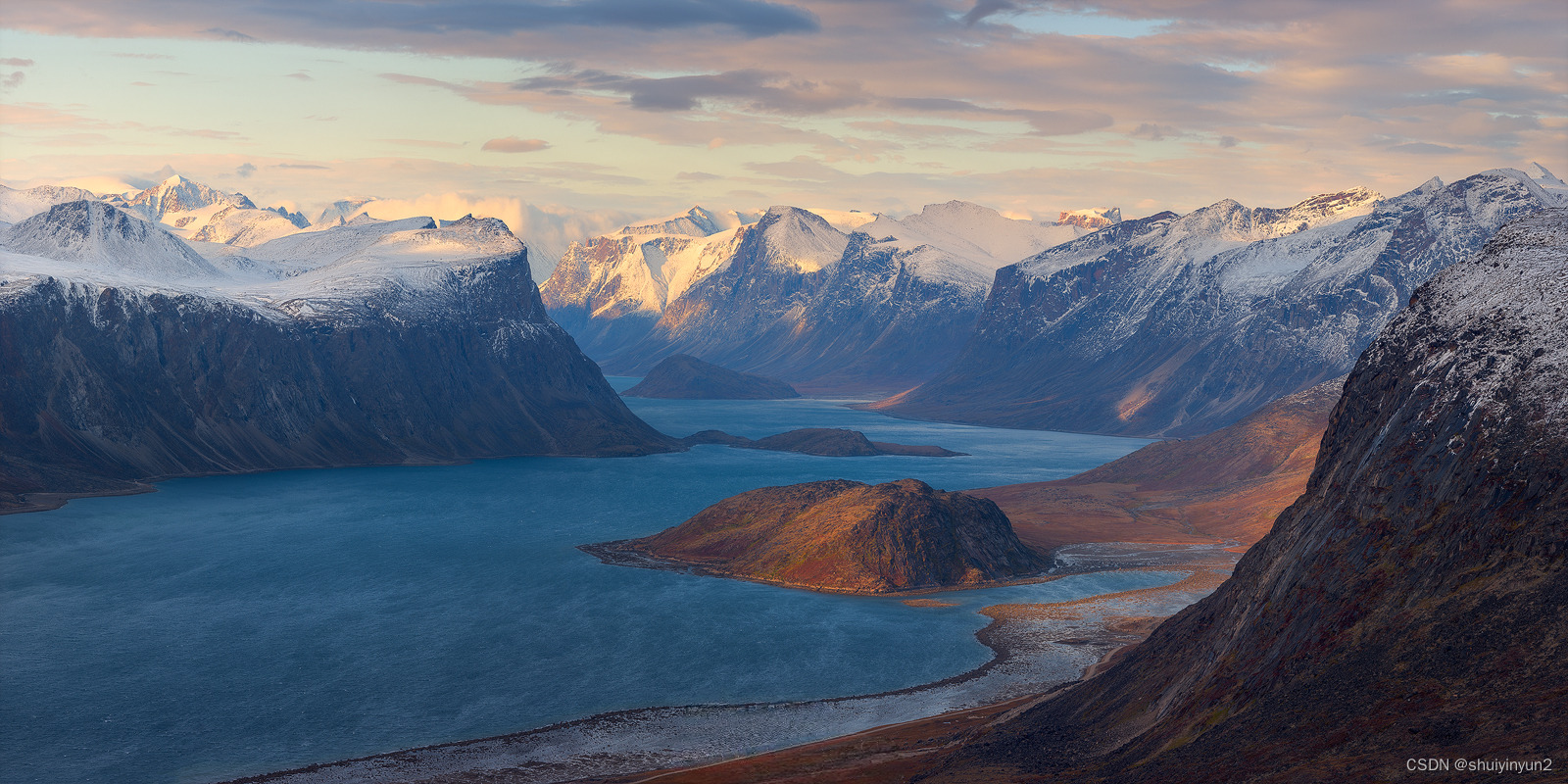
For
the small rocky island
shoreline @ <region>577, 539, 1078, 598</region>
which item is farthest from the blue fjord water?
the small rocky island

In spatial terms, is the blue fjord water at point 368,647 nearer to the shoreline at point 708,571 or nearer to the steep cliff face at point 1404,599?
the shoreline at point 708,571

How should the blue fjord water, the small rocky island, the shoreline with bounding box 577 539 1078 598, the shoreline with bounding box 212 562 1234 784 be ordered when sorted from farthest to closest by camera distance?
the small rocky island < the shoreline with bounding box 577 539 1078 598 < the blue fjord water < the shoreline with bounding box 212 562 1234 784

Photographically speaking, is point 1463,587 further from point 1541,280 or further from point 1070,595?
point 1070,595

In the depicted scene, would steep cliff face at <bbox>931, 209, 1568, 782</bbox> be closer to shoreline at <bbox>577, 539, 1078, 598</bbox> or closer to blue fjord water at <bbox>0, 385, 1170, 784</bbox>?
blue fjord water at <bbox>0, 385, 1170, 784</bbox>

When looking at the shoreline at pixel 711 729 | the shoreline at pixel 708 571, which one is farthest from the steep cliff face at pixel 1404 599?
the shoreline at pixel 708 571

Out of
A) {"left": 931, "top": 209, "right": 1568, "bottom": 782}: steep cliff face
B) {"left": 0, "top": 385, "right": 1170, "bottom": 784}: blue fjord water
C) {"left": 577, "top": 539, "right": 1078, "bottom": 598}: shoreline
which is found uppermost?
{"left": 931, "top": 209, "right": 1568, "bottom": 782}: steep cliff face

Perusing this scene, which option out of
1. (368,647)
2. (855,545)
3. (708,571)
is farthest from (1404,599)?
(708,571)
